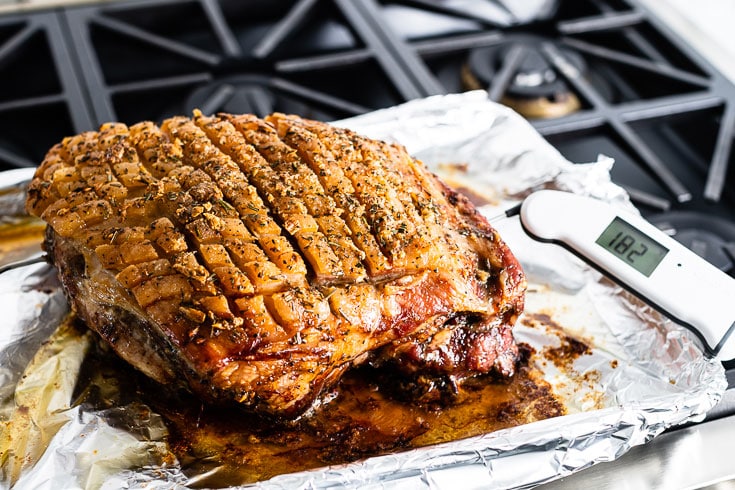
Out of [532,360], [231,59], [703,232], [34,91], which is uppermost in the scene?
[34,91]

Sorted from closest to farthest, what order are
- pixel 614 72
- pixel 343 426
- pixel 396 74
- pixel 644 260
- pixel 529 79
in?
pixel 343 426 → pixel 644 260 → pixel 396 74 → pixel 529 79 → pixel 614 72

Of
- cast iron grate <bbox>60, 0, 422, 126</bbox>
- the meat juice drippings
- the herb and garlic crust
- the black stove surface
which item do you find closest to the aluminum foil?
the meat juice drippings

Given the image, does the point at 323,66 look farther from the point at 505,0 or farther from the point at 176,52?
the point at 505,0

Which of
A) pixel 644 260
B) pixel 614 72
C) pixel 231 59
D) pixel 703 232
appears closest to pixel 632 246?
pixel 644 260

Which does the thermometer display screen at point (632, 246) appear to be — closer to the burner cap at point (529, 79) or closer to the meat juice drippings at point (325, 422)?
the meat juice drippings at point (325, 422)

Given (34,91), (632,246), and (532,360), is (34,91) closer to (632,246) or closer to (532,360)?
(532,360)

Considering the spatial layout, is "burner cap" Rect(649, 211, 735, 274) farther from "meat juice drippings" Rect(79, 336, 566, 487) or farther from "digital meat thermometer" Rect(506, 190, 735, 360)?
"meat juice drippings" Rect(79, 336, 566, 487)

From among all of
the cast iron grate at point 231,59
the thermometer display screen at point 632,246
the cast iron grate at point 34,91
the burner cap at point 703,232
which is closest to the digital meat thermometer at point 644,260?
the thermometer display screen at point 632,246

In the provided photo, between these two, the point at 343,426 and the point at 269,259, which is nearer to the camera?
the point at 269,259

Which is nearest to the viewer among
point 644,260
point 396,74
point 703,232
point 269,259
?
point 269,259
